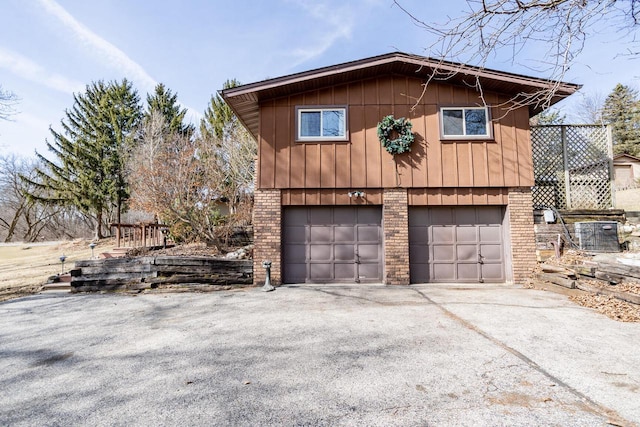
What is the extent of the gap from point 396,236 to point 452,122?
3.25 m

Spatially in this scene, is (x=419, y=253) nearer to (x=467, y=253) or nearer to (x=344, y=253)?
(x=467, y=253)

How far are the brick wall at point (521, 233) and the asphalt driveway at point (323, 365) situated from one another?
2.21 m

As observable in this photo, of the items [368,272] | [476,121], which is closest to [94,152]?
[368,272]

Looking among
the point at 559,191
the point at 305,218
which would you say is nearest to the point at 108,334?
the point at 305,218

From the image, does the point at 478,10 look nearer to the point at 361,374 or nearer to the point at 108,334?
the point at 361,374

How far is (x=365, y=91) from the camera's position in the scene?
776 cm

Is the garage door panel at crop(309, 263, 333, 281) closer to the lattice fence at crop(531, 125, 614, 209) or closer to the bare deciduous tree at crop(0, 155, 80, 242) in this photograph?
the lattice fence at crop(531, 125, 614, 209)

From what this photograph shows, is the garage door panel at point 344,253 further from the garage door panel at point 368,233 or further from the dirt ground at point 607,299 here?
the dirt ground at point 607,299

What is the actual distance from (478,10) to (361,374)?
391 cm

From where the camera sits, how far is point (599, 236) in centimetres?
689

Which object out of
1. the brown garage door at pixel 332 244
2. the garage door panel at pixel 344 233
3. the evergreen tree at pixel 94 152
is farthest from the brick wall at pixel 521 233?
the evergreen tree at pixel 94 152

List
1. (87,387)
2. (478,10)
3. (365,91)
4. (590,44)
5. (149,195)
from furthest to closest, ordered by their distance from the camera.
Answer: (149,195) < (365,91) < (590,44) < (478,10) < (87,387)

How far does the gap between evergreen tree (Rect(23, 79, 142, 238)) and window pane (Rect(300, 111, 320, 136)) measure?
708 inches

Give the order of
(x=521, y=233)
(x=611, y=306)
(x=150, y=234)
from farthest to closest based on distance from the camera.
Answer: (x=150, y=234)
(x=521, y=233)
(x=611, y=306)
